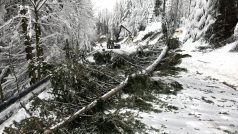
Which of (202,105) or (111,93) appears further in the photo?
(202,105)

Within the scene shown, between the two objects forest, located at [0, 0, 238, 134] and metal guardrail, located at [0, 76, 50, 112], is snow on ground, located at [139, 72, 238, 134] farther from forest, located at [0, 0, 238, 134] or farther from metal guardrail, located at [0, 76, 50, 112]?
metal guardrail, located at [0, 76, 50, 112]

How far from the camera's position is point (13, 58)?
1343cm

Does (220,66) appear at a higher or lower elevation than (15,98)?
lower

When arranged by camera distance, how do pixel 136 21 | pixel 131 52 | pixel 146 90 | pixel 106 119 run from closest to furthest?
1. pixel 106 119
2. pixel 146 90
3. pixel 131 52
4. pixel 136 21

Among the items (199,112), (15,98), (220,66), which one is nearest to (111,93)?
(199,112)

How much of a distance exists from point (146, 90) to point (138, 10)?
75134 millimetres

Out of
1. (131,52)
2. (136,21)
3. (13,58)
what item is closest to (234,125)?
(131,52)

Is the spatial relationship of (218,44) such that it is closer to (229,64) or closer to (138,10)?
(229,64)

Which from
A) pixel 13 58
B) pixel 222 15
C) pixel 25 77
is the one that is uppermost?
pixel 222 15

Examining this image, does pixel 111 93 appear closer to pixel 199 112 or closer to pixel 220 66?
pixel 199 112

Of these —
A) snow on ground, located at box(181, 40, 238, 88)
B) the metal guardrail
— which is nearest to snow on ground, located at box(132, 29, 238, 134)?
snow on ground, located at box(181, 40, 238, 88)

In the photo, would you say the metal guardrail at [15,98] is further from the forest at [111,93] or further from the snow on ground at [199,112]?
the snow on ground at [199,112]

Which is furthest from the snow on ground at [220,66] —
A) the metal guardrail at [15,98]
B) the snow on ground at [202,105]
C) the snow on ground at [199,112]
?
the metal guardrail at [15,98]

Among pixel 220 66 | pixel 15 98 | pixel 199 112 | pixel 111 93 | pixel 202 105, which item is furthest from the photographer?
pixel 220 66
